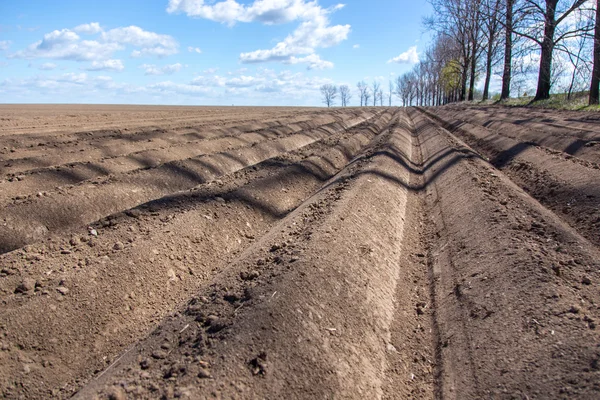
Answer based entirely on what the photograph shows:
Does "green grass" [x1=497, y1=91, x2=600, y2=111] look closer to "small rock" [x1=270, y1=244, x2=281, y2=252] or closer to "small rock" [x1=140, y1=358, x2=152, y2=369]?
"small rock" [x1=270, y1=244, x2=281, y2=252]

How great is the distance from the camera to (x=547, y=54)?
18.0 meters

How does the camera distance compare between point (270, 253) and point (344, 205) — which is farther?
point (344, 205)

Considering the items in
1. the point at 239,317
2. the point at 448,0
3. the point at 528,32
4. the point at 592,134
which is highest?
the point at 448,0

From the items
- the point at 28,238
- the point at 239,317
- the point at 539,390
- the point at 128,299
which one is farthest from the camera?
the point at 28,238

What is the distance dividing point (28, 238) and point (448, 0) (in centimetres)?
3625

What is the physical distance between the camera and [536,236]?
12.8ft

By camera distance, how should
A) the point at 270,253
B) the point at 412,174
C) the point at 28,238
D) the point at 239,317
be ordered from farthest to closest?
the point at 412,174 → the point at 28,238 → the point at 270,253 → the point at 239,317

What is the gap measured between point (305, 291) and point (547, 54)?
64.2ft

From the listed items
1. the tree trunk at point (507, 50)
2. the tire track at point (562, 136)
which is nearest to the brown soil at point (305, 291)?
the tire track at point (562, 136)

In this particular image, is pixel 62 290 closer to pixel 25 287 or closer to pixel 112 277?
pixel 25 287

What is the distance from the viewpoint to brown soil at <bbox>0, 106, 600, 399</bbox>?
2404mm

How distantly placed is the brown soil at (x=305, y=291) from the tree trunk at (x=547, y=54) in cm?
1309

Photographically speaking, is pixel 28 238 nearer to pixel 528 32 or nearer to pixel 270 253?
pixel 270 253

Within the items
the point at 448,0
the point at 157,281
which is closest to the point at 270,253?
the point at 157,281
